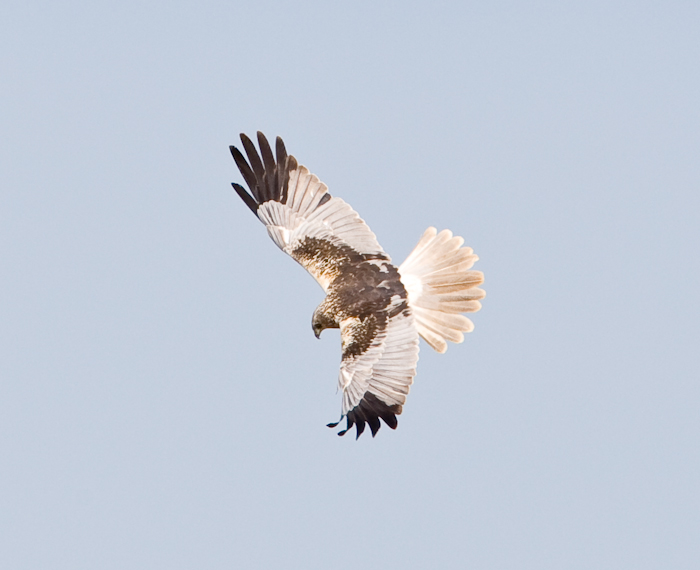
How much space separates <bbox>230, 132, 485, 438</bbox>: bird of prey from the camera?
8.55 m

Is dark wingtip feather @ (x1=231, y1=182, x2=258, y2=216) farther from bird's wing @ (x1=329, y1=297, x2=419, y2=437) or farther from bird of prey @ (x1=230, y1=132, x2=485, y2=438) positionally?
bird's wing @ (x1=329, y1=297, x2=419, y2=437)

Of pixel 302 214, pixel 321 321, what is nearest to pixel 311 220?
pixel 302 214

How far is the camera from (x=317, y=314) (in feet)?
30.0

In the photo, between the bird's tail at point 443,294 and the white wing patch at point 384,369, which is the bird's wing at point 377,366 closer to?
the white wing patch at point 384,369

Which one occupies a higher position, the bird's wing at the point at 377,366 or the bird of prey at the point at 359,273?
the bird of prey at the point at 359,273

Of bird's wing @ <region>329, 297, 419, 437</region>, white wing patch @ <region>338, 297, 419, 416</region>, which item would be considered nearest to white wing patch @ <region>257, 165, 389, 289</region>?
bird's wing @ <region>329, 297, 419, 437</region>

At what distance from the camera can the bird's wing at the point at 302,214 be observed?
30.5 feet

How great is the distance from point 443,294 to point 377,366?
145 cm

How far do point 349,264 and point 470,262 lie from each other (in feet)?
4.18

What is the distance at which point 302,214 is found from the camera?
31.4 feet

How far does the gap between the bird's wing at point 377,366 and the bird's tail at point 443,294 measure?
68 centimetres

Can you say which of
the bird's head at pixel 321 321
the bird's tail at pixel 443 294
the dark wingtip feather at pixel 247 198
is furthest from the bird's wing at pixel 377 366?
the dark wingtip feather at pixel 247 198

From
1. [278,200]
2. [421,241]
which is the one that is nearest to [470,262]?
[421,241]

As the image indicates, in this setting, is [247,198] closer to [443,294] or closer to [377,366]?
[443,294]
